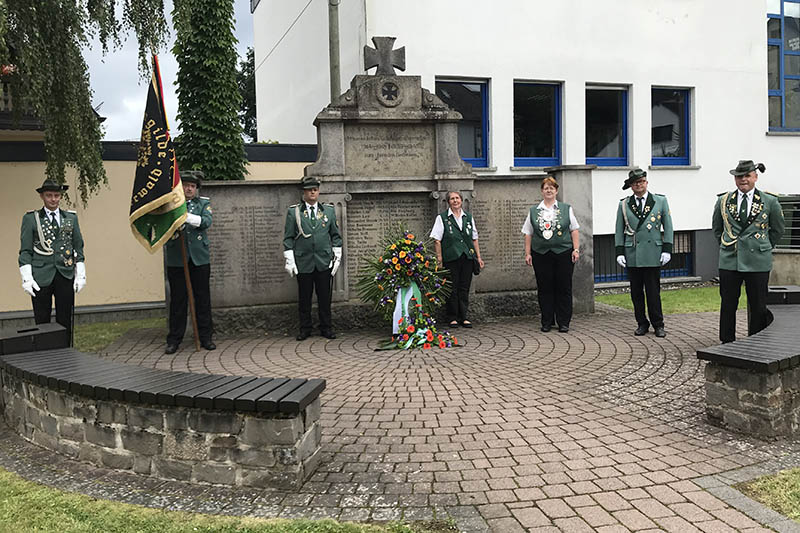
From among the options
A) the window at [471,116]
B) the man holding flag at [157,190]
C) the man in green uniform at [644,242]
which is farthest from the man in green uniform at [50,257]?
the window at [471,116]

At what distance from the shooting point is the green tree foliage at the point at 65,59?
7.36 m

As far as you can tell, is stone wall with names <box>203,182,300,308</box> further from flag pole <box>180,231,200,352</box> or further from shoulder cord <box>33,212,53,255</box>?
shoulder cord <box>33,212,53,255</box>

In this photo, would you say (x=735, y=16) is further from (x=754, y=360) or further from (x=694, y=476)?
(x=694, y=476)

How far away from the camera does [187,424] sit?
12.0 ft

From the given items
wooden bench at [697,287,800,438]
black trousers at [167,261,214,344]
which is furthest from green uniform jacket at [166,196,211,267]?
wooden bench at [697,287,800,438]

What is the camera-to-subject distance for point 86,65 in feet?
27.3

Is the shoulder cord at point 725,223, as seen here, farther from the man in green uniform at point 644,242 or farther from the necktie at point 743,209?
the man in green uniform at point 644,242

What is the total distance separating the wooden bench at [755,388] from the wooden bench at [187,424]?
9.05 feet

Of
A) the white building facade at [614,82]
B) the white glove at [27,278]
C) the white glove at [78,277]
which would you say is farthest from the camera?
the white building facade at [614,82]

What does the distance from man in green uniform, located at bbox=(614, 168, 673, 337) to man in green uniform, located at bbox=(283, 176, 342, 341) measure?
11.9 ft

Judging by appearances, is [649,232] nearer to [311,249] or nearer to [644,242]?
[644,242]

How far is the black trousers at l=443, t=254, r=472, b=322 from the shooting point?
Result: 860cm

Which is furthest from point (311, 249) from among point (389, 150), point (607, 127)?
point (607, 127)

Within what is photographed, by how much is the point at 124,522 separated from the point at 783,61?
1738 centimetres
